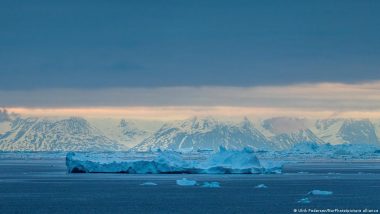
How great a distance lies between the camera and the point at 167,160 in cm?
8438

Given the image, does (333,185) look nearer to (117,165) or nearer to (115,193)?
(115,193)

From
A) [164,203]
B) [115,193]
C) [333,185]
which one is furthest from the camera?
[333,185]

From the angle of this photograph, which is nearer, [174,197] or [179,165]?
[174,197]

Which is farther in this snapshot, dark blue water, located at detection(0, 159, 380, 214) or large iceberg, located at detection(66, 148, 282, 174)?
large iceberg, located at detection(66, 148, 282, 174)

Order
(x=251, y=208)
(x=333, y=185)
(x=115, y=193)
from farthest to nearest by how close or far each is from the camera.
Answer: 1. (x=333, y=185)
2. (x=115, y=193)
3. (x=251, y=208)

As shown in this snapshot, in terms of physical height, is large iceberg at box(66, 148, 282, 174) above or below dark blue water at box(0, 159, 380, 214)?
above

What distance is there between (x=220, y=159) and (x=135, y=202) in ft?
114

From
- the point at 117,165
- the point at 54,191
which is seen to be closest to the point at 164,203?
the point at 54,191

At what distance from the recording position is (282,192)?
55.8 m

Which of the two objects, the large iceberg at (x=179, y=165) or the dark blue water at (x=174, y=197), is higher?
the large iceberg at (x=179, y=165)

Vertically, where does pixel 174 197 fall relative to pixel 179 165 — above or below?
below

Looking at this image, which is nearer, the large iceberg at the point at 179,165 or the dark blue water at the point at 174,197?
the dark blue water at the point at 174,197

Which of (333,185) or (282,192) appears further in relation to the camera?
(333,185)

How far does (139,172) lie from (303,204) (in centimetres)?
4311
